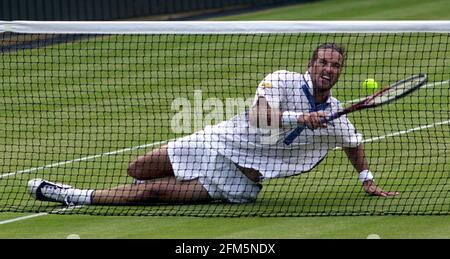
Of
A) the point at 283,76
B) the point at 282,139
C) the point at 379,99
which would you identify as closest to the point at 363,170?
the point at 379,99

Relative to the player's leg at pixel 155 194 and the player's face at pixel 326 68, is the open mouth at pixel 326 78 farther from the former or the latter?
the player's leg at pixel 155 194

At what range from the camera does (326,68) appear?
11.7 meters

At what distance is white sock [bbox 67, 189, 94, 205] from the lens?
12.0 meters

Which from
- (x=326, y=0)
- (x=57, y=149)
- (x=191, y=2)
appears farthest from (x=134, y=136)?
(x=326, y=0)

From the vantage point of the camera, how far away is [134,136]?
1616 centimetres

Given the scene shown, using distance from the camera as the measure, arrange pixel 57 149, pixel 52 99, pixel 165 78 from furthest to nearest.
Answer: pixel 165 78 → pixel 52 99 → pixel 57 149

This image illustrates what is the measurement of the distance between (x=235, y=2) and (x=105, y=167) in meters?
13.8

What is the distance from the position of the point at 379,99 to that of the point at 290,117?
36.7 inches

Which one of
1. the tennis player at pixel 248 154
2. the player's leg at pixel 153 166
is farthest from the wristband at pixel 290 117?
the player's leg at pixel 153 166

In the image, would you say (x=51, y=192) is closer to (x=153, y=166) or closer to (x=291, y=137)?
(x=153, y=166)

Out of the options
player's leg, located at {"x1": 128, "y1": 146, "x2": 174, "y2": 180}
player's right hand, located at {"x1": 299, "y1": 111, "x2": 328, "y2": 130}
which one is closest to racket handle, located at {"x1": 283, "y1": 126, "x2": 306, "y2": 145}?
→ player's right hand, located at {"x1": 299, "y1": 111, "x2": 328, "y2": 130}

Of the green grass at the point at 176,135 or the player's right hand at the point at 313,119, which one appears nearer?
the green grass at the point at 176,135

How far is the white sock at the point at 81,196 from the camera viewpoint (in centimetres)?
1202
